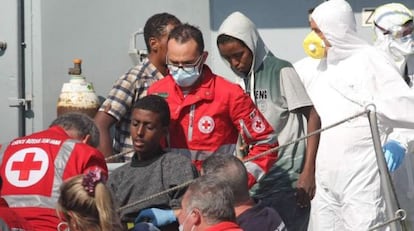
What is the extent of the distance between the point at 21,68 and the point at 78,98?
516mm

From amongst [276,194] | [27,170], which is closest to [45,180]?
[27,170]

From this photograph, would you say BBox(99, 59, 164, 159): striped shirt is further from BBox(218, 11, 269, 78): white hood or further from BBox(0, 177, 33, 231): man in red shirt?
BBox(0, 177, 33, 231): man in red shirt

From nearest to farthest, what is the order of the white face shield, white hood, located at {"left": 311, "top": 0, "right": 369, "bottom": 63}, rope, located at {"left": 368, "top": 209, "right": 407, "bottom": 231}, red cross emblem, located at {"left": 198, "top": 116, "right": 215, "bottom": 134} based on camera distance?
rope, located at {"left": 368, "top": 209, "right": 407, "bottom": 231} → red cross emblem, located at {"left": 198, "top": 116, "right": 215, "bottom": 134} → white hood, located at {"left": 311, "top": 0, "right": 369, "bottom": 63} → the white face shield

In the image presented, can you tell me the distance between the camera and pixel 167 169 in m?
4.54

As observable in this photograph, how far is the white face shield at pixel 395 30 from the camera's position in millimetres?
5938

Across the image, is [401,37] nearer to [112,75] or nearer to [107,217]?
[112,75]

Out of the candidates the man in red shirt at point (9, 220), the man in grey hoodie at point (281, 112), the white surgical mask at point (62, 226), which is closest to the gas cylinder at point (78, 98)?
the man in grey hoodie at point (281, 112)

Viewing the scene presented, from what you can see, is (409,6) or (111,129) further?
(409,6)

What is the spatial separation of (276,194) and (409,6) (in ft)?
6.45

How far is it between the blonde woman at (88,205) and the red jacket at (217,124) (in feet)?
4.01

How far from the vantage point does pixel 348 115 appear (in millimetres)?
5055

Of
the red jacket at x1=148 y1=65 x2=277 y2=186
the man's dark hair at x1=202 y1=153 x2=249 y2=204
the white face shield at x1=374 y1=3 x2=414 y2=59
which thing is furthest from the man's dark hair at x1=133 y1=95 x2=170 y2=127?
the white face shield at x1=374 y1=3 x2=414 y2=59

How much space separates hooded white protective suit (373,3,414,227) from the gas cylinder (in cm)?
183

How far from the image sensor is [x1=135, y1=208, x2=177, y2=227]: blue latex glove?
4.33 metres
